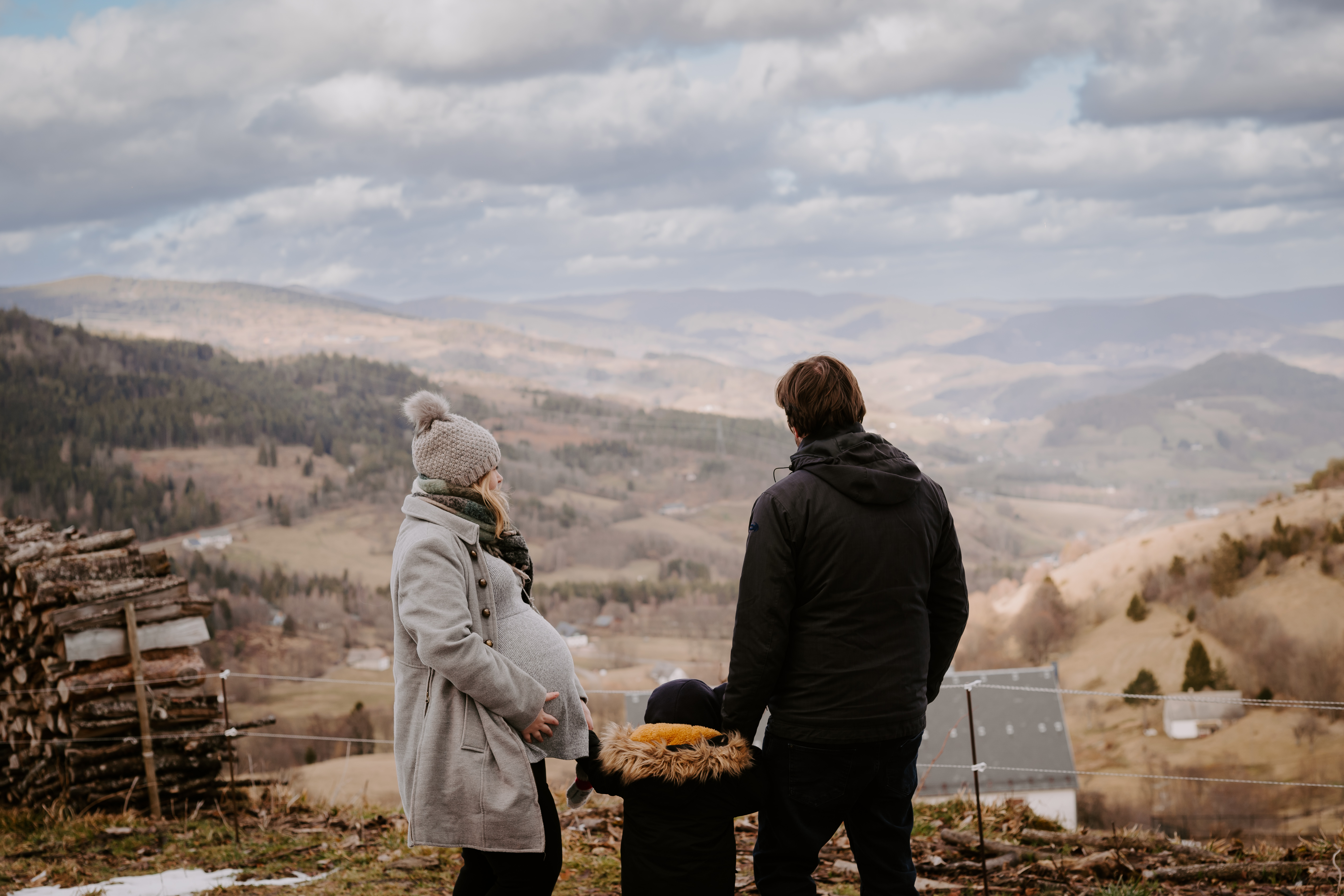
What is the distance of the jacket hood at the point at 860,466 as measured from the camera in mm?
2500

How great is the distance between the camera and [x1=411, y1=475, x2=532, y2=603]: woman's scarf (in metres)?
2.71

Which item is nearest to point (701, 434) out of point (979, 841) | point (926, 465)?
point (926, 465)

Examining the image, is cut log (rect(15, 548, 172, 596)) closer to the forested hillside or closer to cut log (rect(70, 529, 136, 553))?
cut log (rect(70, 529, 136, 553))

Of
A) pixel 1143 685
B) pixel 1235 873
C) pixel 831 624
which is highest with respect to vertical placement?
pixel 831 624

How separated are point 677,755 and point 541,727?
1.32 ft

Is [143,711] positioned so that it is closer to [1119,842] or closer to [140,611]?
[140,611]

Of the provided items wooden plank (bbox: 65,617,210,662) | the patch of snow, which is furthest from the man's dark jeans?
wooden plank (bbox: 65,617,210,662)

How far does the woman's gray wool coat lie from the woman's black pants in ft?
0.21

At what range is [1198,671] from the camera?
1871 inches

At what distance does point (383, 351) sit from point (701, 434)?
292ft

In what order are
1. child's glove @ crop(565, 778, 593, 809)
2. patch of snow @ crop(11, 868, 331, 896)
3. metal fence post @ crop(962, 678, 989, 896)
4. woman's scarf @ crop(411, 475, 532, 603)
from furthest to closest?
1. patch of snow @ crop(11, 868, 331, 896)
2. metal fence post @ crop(962, 678, 989, 896)
3. child's glove @ crop(565, 778, 593, 809)
4. woman's scarf @ crop(411, 475, 532, 603)

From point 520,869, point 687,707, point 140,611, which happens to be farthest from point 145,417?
point 687,707

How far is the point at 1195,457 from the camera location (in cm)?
17750

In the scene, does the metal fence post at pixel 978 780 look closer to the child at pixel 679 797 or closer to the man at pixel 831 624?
the man at pixel 831 624
